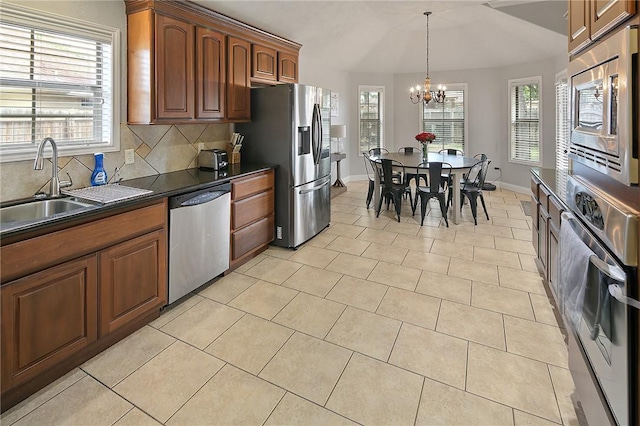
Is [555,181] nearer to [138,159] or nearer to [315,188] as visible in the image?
[315,188]

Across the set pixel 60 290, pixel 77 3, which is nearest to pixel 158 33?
pixel 77 3

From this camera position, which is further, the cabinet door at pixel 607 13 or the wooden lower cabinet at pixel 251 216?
the wooden lower cabinet at pixel 251 216

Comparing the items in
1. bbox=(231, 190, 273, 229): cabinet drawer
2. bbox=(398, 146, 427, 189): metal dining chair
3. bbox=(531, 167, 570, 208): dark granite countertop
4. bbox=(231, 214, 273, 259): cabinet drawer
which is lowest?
bbox=(231, 214, 273, 259): cabinet drawer

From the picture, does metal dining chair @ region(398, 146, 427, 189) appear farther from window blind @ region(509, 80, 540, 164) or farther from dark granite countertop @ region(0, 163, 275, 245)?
dark granite countertop @ region(0, 163, 275, 245)

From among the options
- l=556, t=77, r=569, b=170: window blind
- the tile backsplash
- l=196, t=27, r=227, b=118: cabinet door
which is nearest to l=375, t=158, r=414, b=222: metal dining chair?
the tile backsplash

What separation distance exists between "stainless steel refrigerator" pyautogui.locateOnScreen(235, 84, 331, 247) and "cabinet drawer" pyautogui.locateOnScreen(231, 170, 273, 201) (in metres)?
0.18

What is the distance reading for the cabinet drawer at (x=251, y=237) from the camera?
345 centimetres

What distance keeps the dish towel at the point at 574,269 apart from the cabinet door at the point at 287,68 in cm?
377

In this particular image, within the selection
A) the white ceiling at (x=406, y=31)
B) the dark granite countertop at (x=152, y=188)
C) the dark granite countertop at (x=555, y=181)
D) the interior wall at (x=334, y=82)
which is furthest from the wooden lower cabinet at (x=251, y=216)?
the interior wall at (x=334, y=82)

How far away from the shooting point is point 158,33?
284cm

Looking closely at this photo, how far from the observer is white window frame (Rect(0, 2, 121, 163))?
2.22 metres

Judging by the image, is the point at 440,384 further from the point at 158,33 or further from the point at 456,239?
the point at 158,33

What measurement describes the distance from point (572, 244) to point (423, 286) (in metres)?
1.74

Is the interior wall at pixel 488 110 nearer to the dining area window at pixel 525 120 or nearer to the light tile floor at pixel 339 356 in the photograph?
the dining area window at pixel 525 120
